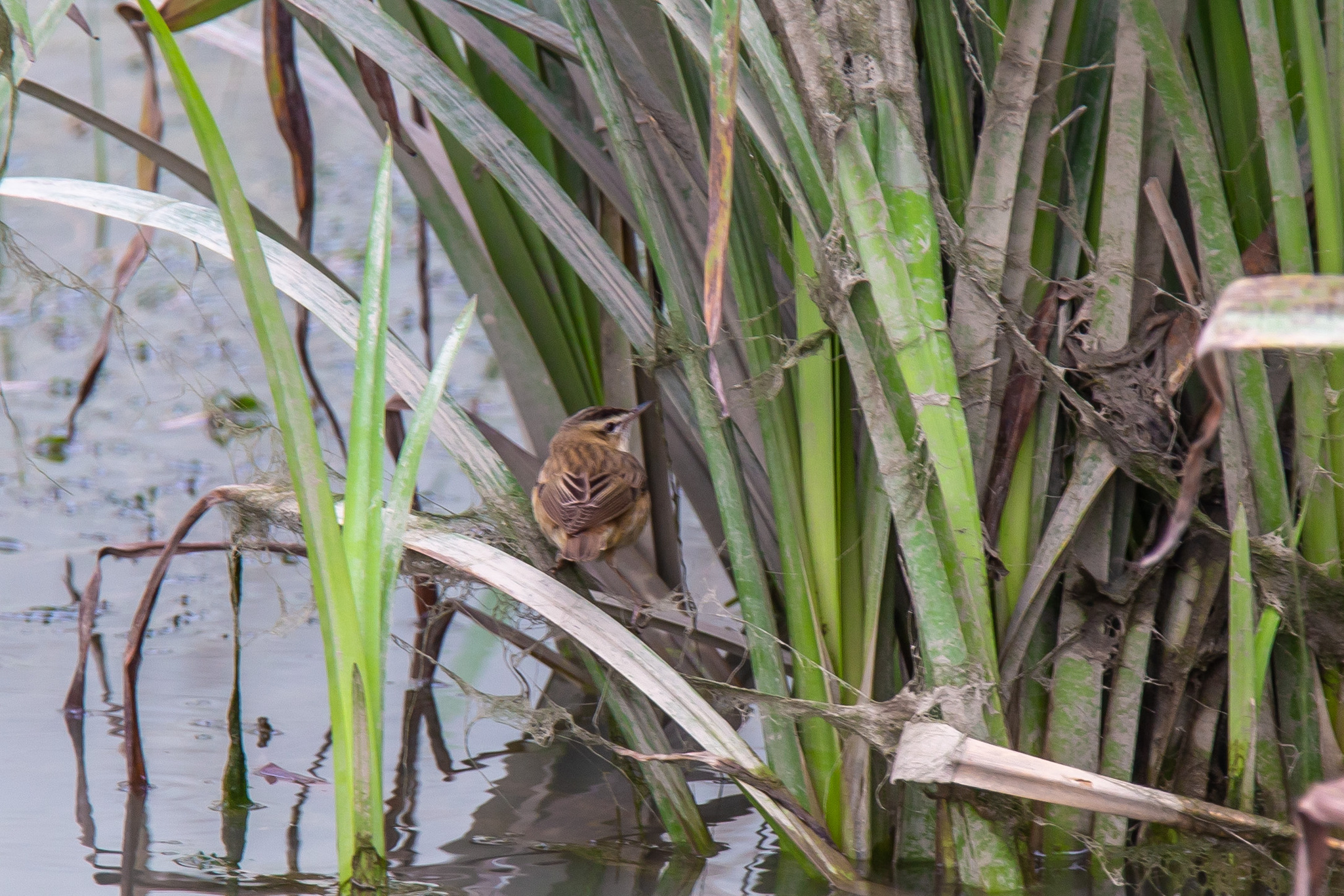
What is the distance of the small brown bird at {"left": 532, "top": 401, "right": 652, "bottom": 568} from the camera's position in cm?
270

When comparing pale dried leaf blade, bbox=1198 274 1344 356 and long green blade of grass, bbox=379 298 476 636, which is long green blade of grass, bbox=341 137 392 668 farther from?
pale dried leaf blade, bbox=1198 274 1344 356

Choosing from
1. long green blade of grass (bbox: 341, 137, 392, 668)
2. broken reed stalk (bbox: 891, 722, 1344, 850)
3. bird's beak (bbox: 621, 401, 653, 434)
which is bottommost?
broken reed stalk (bbox: 891, 722, 1344, 850)

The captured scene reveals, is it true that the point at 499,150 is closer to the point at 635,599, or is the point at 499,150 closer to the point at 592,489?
the point at 592,489

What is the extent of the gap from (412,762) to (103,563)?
164cm

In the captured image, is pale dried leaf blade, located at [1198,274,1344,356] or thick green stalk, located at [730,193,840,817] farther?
thick green stalk, located at [730,193,840,817]

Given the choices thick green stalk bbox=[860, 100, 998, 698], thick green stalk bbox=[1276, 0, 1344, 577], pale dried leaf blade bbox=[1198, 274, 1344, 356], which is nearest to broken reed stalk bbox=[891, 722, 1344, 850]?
thick green stalk bbox=[860, 100, 998, 698]

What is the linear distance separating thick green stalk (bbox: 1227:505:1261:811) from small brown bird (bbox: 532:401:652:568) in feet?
4.34

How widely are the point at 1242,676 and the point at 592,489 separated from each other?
1432 mm

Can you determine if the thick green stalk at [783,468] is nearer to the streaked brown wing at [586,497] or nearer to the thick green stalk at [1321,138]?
the streaked brown wing at [586,497]

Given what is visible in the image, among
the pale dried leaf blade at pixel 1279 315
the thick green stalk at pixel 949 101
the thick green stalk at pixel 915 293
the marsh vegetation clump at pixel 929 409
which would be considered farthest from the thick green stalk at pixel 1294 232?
the pale dried leaf blade at pixel 1279 315

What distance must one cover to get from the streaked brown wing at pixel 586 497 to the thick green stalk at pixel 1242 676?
1336 millimetres

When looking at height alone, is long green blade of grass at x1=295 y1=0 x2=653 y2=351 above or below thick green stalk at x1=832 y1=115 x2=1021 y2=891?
above

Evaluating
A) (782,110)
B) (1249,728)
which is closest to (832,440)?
(782,110)

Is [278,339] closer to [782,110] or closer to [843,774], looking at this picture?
[782,110]
